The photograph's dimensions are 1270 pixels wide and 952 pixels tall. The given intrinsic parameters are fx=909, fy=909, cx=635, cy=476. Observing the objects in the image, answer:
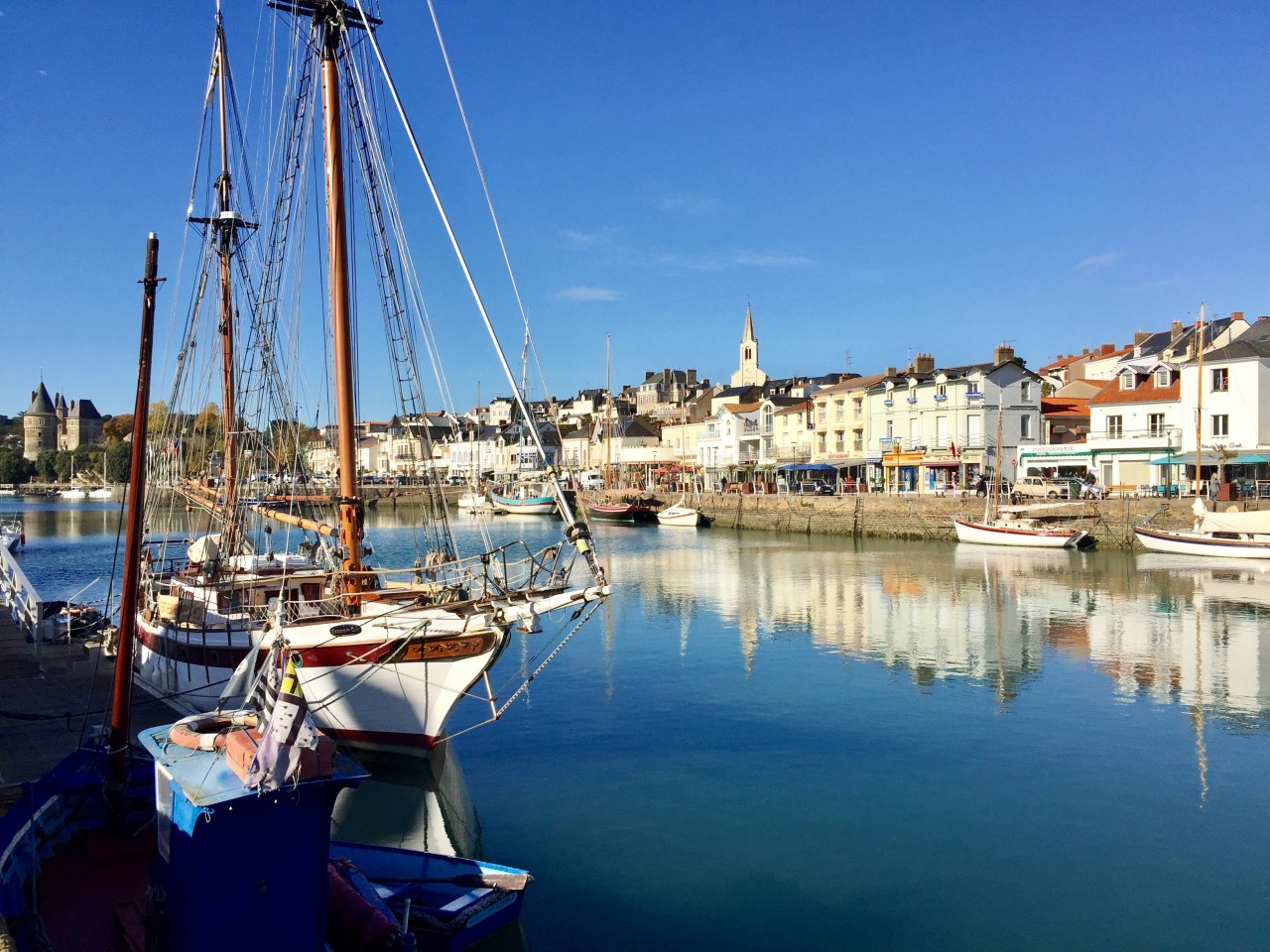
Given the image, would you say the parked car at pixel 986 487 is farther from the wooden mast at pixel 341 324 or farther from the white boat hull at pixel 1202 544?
the wooden mast at pixel 341 324

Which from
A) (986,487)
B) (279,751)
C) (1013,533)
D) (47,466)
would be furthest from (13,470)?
A: (279,751)

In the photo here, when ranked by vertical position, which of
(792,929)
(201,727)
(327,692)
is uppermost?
(201,727)

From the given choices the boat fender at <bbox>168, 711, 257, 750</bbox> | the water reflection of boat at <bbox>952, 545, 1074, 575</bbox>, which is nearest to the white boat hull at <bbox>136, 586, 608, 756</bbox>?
the boat fender at <bbox>168, 711, 257, 750</bbox>

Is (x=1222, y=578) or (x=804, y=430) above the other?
(x=804, y=430)

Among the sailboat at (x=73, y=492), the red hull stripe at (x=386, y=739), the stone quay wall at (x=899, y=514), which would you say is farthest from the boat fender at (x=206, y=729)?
the sailboat at (x=73, y=492)

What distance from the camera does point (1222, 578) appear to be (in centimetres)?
4062

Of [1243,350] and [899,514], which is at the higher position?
[1243,350]

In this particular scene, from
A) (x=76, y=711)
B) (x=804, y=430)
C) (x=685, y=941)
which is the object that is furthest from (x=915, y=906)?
(x=804, y=430)

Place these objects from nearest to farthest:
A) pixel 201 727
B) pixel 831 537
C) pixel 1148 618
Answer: pixel 201 727
pixel 1148 618
pixel 831 537

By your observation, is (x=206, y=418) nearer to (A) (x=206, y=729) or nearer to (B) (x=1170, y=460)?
(A) (x=206, y=729)

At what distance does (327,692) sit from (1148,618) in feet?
90.4

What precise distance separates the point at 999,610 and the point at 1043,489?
108ft

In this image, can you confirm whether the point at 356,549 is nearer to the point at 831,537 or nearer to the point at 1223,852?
the point at 1223,852

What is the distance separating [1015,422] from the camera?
69.7 metres
